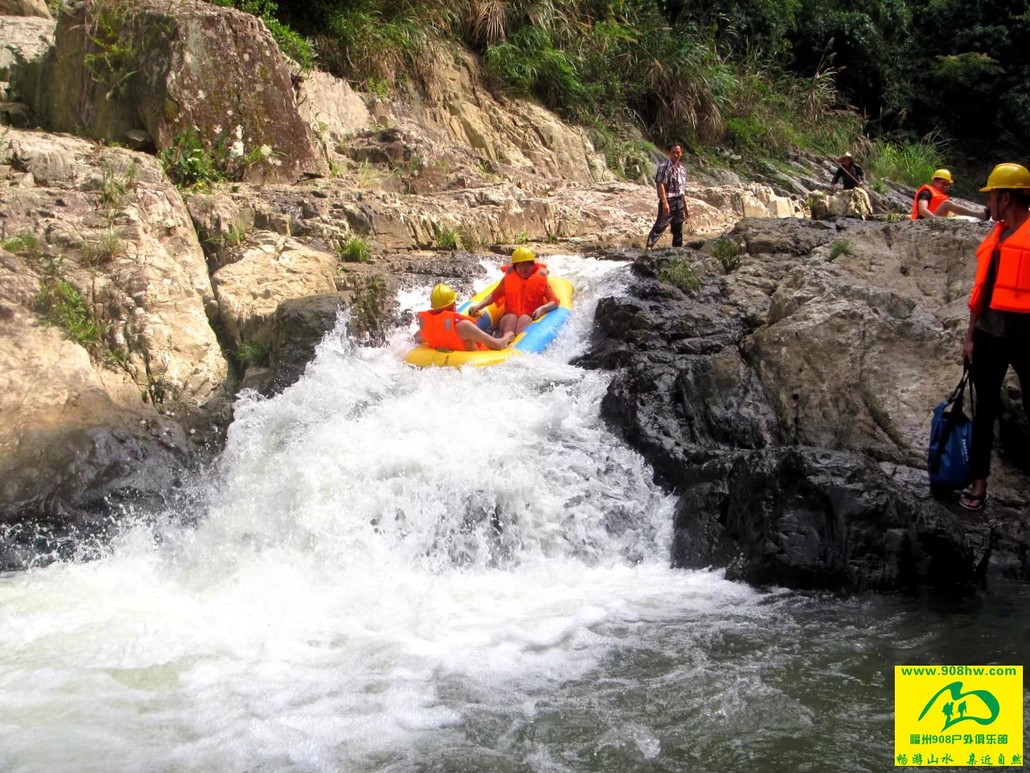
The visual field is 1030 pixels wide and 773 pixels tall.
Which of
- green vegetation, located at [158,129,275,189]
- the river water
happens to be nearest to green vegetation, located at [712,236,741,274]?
the river water

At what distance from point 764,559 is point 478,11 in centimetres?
1218

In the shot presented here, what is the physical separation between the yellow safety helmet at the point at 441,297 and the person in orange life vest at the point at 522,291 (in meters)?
0.50

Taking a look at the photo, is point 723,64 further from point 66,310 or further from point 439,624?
point 439,624

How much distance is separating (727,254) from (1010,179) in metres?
4.10

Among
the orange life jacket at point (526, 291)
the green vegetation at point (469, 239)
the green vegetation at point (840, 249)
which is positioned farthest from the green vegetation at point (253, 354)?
the green vegetation at point (840, 249)

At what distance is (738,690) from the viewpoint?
3.78m

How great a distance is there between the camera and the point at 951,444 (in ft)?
16.2

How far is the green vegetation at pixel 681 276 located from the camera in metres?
7.96

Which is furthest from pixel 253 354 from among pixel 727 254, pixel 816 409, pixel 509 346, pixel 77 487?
pixel 816 409

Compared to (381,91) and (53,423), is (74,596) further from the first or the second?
(381,91)

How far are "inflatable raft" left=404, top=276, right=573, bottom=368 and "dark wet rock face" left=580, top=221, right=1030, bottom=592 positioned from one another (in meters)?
0.38

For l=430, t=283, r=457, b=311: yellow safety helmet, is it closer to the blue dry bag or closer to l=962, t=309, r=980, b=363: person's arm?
the blue dry bag

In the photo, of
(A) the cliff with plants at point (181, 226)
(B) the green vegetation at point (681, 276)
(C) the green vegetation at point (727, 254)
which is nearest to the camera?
(A) the cliff with plants at point (181, 226)

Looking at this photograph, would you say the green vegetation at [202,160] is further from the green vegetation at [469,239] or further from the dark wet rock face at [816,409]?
the dark wet rock face at [816,409]
